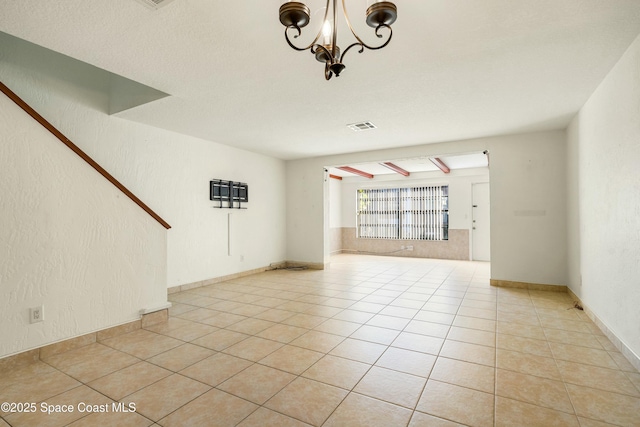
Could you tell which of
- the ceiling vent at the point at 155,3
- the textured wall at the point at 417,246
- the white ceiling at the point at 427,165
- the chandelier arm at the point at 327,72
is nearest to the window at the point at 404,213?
the textured wall at the point at 417,246

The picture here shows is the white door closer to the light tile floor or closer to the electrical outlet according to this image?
the light tile floor

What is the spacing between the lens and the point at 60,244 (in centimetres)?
272

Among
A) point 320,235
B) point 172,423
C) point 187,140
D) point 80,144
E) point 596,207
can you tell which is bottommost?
point 172,423

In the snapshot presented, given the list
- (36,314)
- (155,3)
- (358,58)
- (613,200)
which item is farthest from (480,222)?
(36,314)

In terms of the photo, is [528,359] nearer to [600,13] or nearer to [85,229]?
[600,13]

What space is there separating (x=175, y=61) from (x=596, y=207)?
4.43m

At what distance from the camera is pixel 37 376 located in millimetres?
2303

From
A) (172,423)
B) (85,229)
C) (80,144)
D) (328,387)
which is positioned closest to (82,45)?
(85,229)

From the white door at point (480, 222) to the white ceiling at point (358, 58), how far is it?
411cm

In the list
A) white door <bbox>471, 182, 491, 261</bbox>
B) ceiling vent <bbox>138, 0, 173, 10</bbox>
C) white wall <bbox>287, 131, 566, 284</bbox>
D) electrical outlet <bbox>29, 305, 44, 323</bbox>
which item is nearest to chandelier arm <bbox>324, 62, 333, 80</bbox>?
ceiling vent <bbox>138, 0, 173, 10</bbox>

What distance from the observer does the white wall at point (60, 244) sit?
96.2 inches

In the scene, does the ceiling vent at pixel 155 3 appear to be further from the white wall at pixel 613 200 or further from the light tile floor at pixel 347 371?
the white wall at pixel 613 200

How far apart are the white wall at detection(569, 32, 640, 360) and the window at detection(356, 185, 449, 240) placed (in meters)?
5.31

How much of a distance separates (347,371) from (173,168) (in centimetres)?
407
